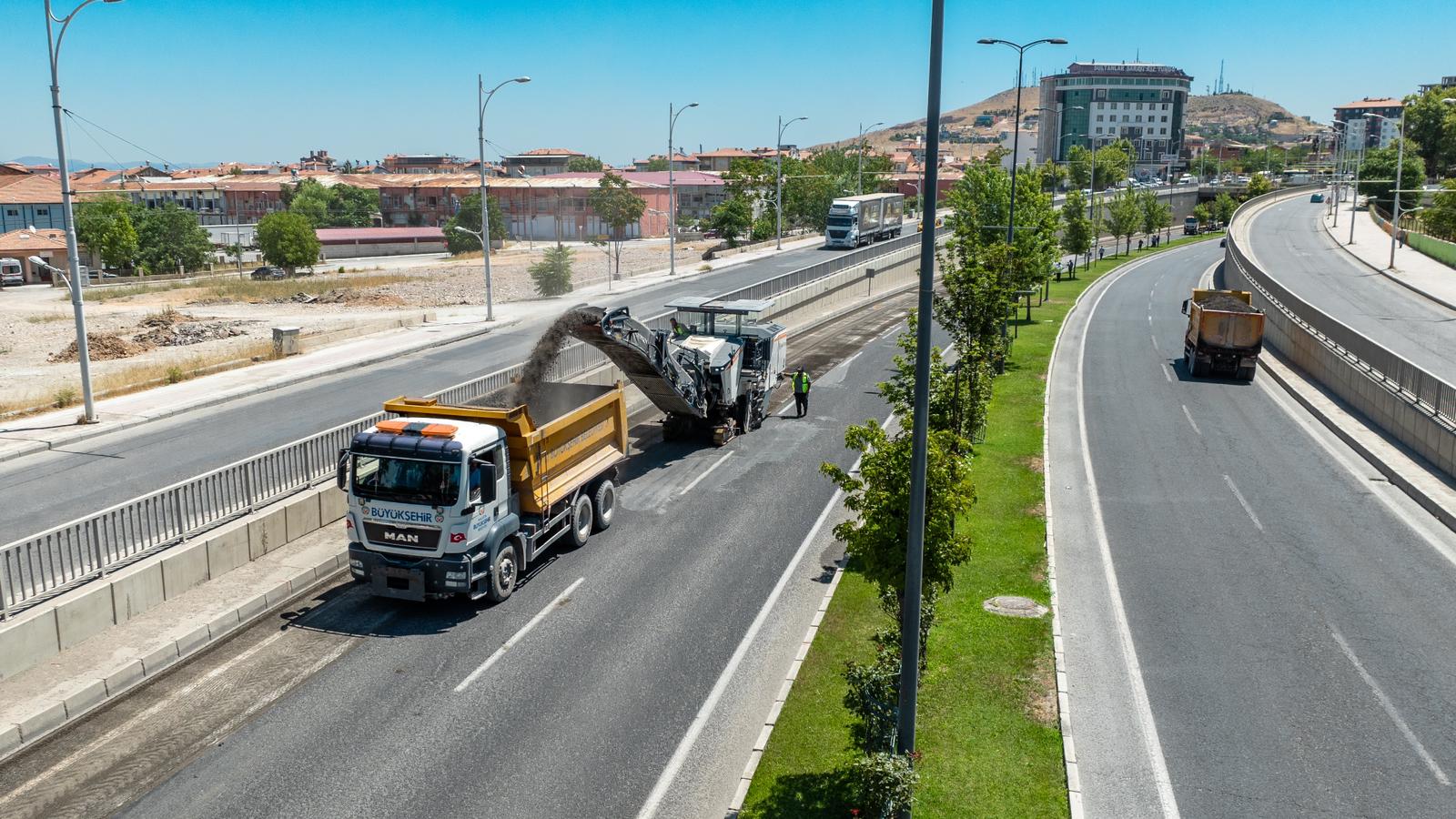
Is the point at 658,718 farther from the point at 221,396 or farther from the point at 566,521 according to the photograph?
the point at 221,396

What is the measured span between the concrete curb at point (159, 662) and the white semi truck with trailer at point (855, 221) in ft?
195

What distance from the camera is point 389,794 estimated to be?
439 inches

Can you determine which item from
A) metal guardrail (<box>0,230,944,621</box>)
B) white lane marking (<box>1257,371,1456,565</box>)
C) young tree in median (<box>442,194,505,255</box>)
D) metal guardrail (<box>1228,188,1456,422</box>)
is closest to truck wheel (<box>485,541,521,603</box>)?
metal guardrail (<box>0,230,944,621</box>)

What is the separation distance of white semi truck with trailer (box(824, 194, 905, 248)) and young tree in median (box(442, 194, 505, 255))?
4581 centimetres

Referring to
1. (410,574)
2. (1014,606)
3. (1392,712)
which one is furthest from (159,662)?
(1392,712)

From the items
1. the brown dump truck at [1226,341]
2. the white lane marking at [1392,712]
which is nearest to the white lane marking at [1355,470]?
the brown dump truck at [1226,341]

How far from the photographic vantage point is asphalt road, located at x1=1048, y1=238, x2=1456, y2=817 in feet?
37.5

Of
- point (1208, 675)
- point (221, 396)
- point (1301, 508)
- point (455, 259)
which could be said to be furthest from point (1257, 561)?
point (455, 259)

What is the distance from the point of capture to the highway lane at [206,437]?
21219 mm

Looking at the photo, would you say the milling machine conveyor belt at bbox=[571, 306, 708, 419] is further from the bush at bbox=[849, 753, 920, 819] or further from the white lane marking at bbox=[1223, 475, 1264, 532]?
the bush at bbox=[849, 753, 920, 819]

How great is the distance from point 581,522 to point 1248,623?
449 inches

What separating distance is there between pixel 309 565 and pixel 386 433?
324cm

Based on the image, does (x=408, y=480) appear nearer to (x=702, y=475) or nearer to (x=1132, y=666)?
(x=702, y=475)

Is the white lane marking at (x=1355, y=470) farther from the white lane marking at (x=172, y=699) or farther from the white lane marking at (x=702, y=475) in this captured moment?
the white lane marking at (x=172, y=699)
